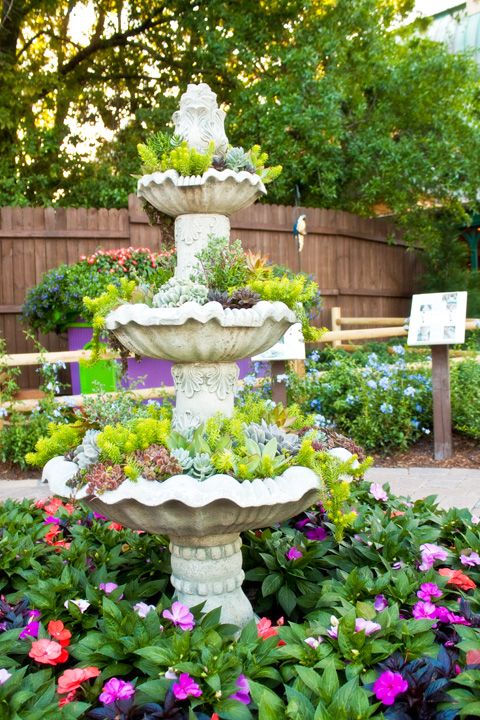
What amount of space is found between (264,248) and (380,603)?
29.3 ft

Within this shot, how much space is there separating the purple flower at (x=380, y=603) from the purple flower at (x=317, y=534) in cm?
83

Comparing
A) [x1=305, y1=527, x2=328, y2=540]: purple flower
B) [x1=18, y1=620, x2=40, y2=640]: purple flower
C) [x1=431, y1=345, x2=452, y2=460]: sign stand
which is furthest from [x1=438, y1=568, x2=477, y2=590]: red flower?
[x1=431, y1=345, x2=452, y2=460]: sign stand

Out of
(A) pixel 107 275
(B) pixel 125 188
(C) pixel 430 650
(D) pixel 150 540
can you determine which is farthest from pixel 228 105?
(C) pixel 430 650

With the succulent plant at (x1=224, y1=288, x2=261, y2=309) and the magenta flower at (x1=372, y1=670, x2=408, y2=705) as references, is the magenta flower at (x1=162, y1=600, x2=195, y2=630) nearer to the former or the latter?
the magenta flower at (x1=372, y1=670, x2=408, y2=705)

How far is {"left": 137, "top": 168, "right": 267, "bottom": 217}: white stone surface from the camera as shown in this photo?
2607 millimetres

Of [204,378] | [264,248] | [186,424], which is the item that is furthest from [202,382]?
[264,248]

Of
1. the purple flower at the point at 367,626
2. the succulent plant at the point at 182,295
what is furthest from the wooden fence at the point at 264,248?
the purple flower at the point at 367,626

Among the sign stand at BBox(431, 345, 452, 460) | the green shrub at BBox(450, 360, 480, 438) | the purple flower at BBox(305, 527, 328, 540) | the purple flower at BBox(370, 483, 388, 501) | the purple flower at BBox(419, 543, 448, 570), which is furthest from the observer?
the green shrub at BBox(450, 360, 480, 438)

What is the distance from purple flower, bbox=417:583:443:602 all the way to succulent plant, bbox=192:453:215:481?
979mm

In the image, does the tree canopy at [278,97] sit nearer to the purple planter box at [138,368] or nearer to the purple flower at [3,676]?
the purple planter box at [138,368]

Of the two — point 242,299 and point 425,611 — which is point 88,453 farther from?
point 425,611

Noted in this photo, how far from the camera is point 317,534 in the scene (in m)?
3.40

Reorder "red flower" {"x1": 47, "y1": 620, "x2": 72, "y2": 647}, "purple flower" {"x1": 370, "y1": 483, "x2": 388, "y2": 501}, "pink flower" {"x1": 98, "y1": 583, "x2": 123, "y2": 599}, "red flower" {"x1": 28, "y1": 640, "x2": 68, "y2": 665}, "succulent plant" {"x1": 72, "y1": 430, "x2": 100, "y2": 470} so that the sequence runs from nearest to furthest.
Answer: "red flower" {"x1": 28, "y1": 640, "x2": 68, "y2": 665} < "red flower" {"x1": 47, "y1": 620, "x2": 72, "y2": 647} < "succulent plant" {"x1": 72, "y1": 430, "x2": 100, "y2": 470} < "pink flower" {"x1": 98, "y1": 583, "x2": 123, "y2": 599} < "purple flower" {"x1": 370, "y1": 483, "x2": 388, "y2": 501}

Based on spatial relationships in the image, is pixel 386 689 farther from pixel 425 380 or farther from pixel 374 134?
pixel 374 134
